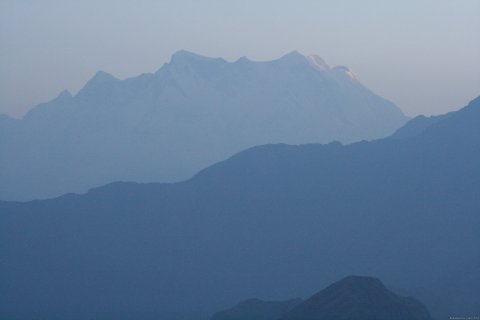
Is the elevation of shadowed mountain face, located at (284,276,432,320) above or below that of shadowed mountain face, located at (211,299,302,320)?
below

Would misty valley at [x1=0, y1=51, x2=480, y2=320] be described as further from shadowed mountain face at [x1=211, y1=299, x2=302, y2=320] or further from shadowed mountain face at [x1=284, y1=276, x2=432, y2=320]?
A: shadowed mountain face at [x1=284, y1=276, x2=432, y2=320]

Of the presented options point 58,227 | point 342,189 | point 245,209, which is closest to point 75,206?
point 58,227

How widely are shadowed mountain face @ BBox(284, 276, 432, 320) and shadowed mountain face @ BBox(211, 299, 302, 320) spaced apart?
12589 mm

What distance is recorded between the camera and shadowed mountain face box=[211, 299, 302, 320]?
322 ft

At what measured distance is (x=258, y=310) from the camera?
101750 millimetres

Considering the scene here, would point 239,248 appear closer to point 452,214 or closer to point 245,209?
point 245,209

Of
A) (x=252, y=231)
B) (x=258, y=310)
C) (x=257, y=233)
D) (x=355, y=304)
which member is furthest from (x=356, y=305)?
(x=252, y=231)

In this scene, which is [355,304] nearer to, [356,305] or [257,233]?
[356,305]

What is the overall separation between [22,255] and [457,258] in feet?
209

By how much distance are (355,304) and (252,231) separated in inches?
2927

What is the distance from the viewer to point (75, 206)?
6491 inches

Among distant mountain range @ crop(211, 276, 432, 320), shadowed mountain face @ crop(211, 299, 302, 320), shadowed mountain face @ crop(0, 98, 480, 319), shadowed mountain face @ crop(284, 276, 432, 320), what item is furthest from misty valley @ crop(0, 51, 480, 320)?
shadowed mountain face @ crop(284, 276, 432, 320)

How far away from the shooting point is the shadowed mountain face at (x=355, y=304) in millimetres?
80250

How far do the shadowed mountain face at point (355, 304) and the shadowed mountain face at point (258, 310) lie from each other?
41.3 feet
